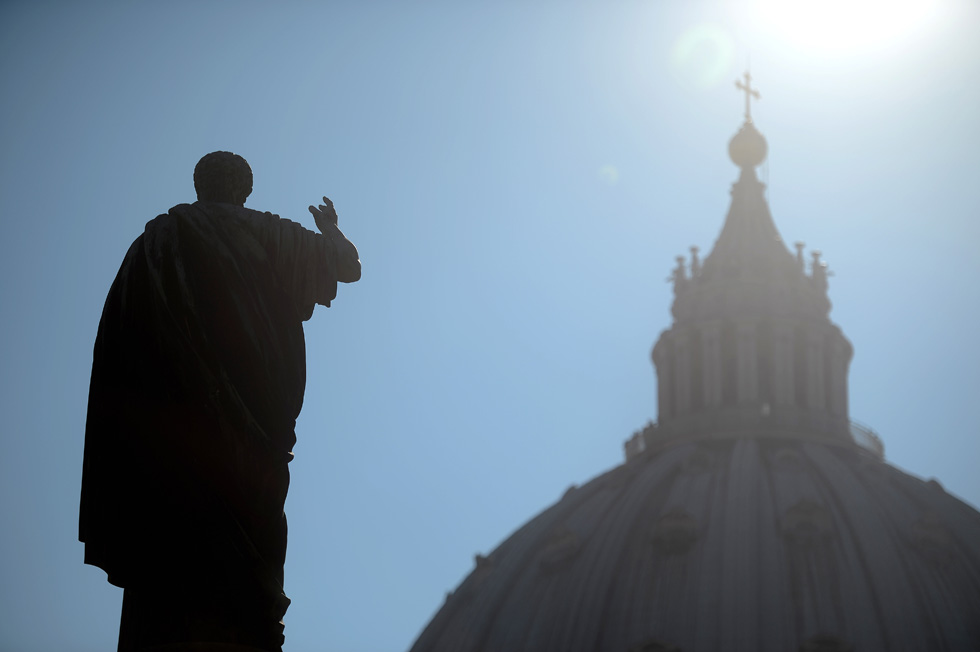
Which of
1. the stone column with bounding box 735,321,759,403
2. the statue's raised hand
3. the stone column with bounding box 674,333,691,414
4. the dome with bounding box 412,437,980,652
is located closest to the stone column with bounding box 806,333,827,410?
the stone column with bounding box 735,321,759,403

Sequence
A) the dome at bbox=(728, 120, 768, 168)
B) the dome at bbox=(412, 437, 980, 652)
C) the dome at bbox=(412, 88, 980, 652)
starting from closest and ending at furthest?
the dome at bbox=(412, 437, 980, 652) < the dome at bbox=(412, 88, 980, 652) < the dome at bbox=(728, 120, 768, 168)

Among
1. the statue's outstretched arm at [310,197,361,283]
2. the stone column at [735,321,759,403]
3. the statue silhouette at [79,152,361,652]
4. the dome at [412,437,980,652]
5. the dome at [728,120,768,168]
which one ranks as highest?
the dome at [728,120,768,168]

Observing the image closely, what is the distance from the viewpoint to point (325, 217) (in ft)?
39.8

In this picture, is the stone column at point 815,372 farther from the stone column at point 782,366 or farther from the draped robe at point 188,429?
the draped robe at point 188,429

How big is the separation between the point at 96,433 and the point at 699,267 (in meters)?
104

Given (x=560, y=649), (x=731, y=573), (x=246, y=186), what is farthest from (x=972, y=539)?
(x=246, y=186)

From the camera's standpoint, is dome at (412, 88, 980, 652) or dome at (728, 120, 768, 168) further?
dome at (728, 120, 768, 168)

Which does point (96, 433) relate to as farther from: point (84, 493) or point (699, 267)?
point (699, 267)

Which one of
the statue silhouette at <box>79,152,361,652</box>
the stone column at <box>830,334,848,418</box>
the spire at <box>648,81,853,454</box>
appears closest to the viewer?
the statue silhouette at <box>79,152,361,652</box>

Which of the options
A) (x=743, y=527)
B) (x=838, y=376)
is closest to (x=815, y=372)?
(x=838, y=376)

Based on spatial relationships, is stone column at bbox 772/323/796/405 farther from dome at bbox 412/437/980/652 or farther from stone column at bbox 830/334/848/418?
dome at bbox 412/437/980/652

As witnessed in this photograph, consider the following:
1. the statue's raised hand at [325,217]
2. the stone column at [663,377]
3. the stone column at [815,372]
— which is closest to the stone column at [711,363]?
the stone column at [663,377]

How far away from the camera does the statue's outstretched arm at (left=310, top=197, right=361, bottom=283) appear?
11.9 m

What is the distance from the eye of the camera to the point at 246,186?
1218 cm
